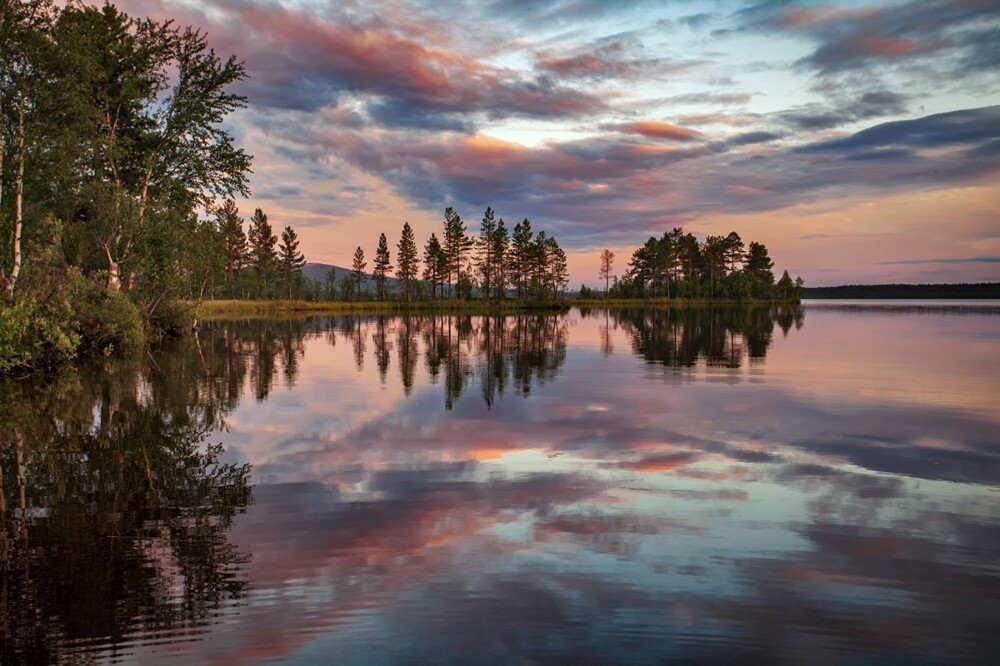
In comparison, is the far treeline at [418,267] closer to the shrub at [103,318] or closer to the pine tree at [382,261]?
the pine tree at [382,261]

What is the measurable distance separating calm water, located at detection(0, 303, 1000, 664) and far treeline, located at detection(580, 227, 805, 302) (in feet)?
485

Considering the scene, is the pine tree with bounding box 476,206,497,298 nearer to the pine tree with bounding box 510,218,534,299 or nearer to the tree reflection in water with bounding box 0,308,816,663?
the pine tree with bounding box 510,218,534,299

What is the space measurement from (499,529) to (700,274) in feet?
578

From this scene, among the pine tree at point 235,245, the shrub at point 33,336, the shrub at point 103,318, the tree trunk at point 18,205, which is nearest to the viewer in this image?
the shrub at point 33,336

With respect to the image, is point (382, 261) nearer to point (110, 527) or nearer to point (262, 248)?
point (262, 248)

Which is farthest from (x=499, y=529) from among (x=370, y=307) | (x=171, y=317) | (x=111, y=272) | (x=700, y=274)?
(x=700, y=274)

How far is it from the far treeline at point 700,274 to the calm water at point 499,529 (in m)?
148

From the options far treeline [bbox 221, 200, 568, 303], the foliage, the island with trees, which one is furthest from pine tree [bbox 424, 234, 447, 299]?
the island with trees

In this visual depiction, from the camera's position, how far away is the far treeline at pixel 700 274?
16275 centimetres

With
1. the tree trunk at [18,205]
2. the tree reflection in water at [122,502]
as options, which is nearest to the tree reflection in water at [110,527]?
the tree reflection in water at [122,502]

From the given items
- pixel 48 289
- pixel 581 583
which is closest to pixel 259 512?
pixel 581 583

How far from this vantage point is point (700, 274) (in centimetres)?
17438

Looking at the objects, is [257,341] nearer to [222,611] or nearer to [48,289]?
[48,289]

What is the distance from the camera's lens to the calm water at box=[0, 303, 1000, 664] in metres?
5.95
